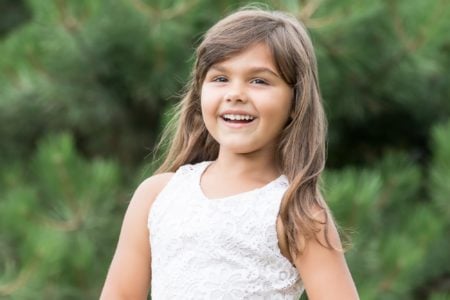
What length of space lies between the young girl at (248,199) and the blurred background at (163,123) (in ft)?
5.84

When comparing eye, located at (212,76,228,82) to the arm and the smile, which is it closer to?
the smile

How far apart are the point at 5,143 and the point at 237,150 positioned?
3.00m

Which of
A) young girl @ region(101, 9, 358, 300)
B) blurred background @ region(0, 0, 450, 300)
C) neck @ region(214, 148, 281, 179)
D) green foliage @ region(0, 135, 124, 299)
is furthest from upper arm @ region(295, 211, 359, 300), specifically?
green foliage @ region(0, 135, 124, 299)

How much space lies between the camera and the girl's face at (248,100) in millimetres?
2061

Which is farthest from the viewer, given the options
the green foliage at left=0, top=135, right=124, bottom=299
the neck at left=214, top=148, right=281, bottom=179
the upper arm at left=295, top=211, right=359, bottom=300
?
the green foliage at left=0, top=135, right=124, bottom=299

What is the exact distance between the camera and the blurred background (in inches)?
163

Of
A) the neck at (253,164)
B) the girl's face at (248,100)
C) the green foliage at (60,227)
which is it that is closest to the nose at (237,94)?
the girl's face at (248,100)

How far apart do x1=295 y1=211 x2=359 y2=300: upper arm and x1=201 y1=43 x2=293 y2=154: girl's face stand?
20 centimetres

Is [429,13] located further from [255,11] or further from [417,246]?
[255,11]

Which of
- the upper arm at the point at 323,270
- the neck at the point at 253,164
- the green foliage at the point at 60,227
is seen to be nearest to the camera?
the upper arm at the point at 323,270

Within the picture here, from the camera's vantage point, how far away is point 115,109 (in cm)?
466

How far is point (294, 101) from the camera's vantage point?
2125 millimetres

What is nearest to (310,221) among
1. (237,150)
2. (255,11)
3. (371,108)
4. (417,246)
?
(237,150)

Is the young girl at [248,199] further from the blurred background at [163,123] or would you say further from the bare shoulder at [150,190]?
the blurred background at [163,123]
